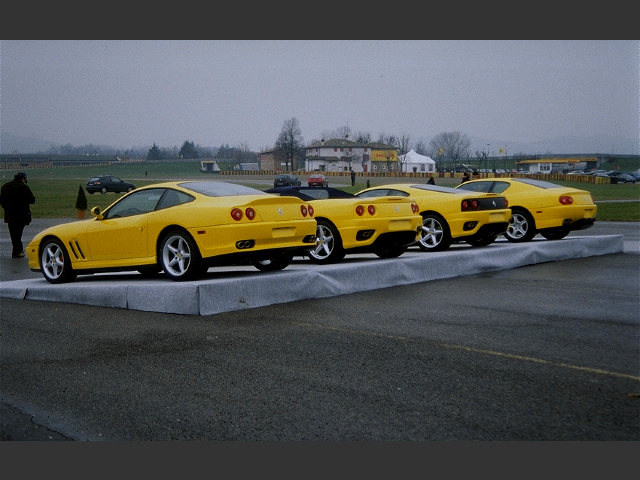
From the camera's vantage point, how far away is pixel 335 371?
5.56m

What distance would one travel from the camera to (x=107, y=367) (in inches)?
231

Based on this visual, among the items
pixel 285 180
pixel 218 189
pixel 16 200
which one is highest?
pixel 218 189

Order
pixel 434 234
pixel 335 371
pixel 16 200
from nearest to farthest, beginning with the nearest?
1. pixel 335 371
2. pixel 434 234
3. pixel 16 200

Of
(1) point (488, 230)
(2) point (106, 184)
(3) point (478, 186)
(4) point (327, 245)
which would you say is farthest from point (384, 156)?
(4) point (327, 245)

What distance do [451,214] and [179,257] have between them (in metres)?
5.75

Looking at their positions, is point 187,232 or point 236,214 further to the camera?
point 187,232

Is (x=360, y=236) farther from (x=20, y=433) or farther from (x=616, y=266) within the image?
(x=20, y=433)

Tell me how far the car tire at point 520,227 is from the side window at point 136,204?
8209 mm

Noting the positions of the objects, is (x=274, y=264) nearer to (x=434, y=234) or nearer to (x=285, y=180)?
(x=434, y=234)

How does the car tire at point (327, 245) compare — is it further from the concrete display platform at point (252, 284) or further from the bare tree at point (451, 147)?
the bare tree at point (451, 147)

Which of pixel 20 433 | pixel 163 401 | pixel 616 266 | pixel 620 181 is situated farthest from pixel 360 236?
pixel 620 181

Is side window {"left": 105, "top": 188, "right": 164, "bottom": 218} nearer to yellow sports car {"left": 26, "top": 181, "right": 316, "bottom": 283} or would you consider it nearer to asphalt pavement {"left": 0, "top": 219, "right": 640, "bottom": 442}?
yellow sports car {"left": 26, "top": 181, "right": 316, "bottom": 283}

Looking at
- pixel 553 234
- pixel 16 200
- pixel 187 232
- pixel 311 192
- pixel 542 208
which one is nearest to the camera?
pixel 187 232

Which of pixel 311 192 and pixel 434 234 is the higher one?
pixel 311 192
